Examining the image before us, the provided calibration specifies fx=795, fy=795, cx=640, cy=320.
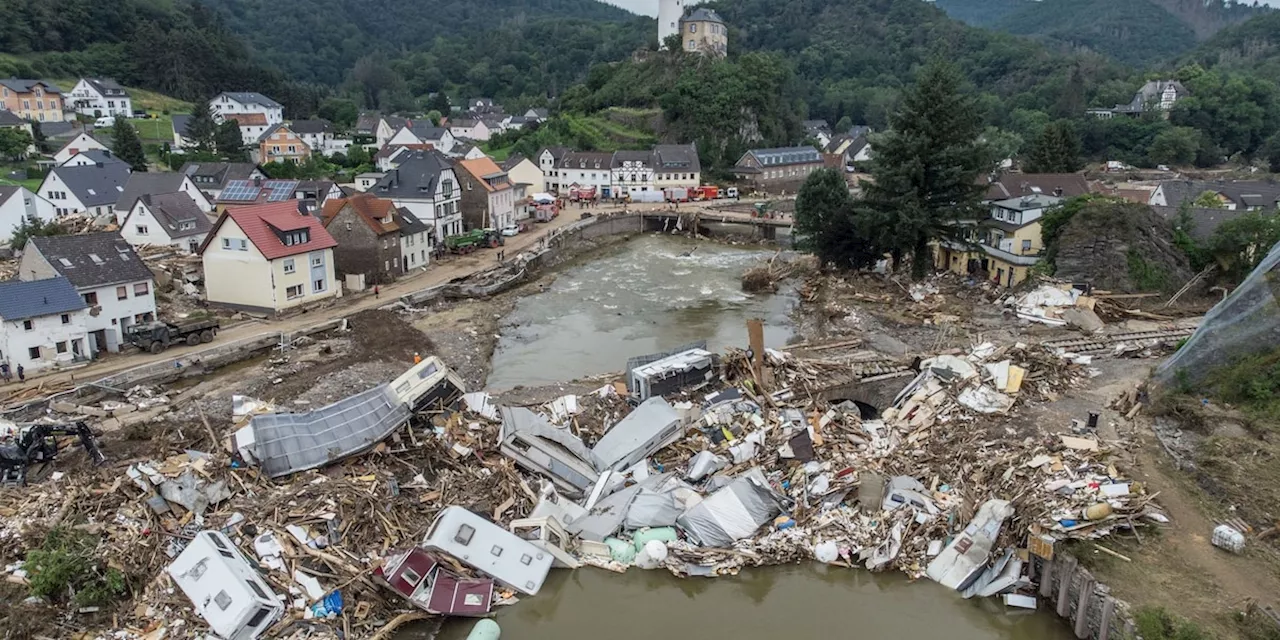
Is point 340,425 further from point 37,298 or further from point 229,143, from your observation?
point 229,143

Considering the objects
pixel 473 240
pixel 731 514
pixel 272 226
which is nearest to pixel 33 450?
pixel 731 514

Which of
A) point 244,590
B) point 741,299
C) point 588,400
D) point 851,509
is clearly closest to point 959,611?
point 851,509

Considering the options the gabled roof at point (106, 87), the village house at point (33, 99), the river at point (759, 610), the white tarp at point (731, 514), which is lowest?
the river at point (759, 610)

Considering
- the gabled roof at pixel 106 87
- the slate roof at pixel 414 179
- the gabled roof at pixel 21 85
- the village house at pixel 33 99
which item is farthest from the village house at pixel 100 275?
the gabled roof at pixel 106 87

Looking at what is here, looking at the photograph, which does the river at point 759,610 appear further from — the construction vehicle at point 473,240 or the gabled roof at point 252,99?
the gabled roof at point 252,99

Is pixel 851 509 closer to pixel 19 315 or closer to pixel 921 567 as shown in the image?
pixel 921 567

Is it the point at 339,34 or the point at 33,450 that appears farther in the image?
the point at 339,34

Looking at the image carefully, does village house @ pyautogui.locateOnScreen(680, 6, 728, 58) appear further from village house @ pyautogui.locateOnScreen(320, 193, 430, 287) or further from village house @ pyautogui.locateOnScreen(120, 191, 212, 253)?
village house @ pyautogui.locateOnScreen(120, 191, 212, 253)
